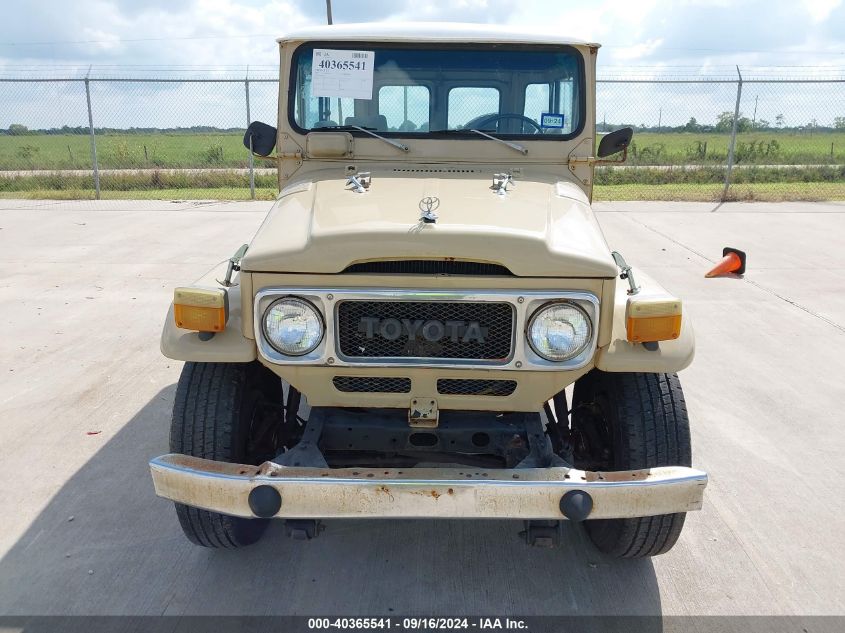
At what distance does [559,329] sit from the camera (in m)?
2.40

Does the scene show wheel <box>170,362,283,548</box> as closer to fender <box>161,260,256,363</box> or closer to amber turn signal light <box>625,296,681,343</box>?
fender <box>161,260,256,363</box>

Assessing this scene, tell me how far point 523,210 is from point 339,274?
0.81m

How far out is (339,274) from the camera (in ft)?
7.78

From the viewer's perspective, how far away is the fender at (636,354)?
8.06 feet

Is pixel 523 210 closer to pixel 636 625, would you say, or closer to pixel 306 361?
pixel 306 361

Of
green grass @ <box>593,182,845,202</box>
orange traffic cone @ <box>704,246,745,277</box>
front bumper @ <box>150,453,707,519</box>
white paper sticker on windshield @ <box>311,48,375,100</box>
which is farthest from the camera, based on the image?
green grass @ <box>593,182,845,202</box>

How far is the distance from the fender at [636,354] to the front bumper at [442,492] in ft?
1.22

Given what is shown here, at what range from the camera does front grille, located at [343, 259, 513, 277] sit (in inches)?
93.8

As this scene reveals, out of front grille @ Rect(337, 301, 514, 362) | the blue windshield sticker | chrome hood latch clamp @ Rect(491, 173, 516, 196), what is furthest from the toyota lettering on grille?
the blue windshield sticker

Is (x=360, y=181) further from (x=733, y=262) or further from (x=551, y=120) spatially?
(x=733, y=262)

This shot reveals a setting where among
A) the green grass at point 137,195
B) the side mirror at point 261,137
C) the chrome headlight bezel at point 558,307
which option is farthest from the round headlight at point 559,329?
the green grass at point 137,195

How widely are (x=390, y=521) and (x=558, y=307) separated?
4.75 ft

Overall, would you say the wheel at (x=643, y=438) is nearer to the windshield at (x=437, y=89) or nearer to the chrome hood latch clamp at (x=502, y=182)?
the chrome hood latch clamp at (x=502, y=182)

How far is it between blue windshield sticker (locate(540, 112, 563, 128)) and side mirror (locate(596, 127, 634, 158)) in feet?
0.77
